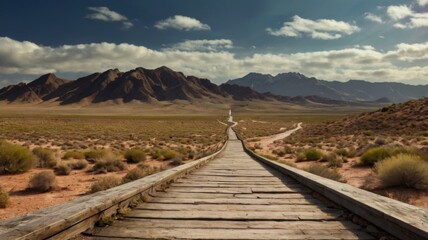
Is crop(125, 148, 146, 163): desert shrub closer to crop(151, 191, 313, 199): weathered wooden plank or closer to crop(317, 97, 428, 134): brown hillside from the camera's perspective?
crop(151, 191, 313, 199): weathered wooden plank

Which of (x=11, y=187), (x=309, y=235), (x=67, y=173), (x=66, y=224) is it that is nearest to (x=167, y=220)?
(x=66, y=224)

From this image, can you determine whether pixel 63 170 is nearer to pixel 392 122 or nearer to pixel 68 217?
pixel 68 217

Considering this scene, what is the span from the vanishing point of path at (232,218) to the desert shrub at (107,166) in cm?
1066

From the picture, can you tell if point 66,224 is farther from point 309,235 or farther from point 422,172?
point 422,172

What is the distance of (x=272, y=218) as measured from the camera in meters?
4.38

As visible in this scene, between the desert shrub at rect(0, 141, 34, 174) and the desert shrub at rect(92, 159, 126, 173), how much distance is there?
290 cm

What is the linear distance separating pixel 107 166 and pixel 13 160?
393 centimetres

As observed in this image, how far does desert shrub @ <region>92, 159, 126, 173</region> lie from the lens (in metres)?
16.0

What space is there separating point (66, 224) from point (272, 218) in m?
2.44

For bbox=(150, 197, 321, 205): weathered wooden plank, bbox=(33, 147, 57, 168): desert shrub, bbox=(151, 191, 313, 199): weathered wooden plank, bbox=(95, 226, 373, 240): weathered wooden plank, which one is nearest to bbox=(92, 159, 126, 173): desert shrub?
bbox=(33, 147, 57, 168): desert shrub

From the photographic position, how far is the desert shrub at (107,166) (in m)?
16.0

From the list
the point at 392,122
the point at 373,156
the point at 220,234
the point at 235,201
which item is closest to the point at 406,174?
the point at 373,156

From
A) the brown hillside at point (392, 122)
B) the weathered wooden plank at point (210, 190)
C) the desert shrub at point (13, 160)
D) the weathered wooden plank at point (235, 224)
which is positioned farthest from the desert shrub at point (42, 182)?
the brown hillside at point (392, 122)

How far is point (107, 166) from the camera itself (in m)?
16.3
